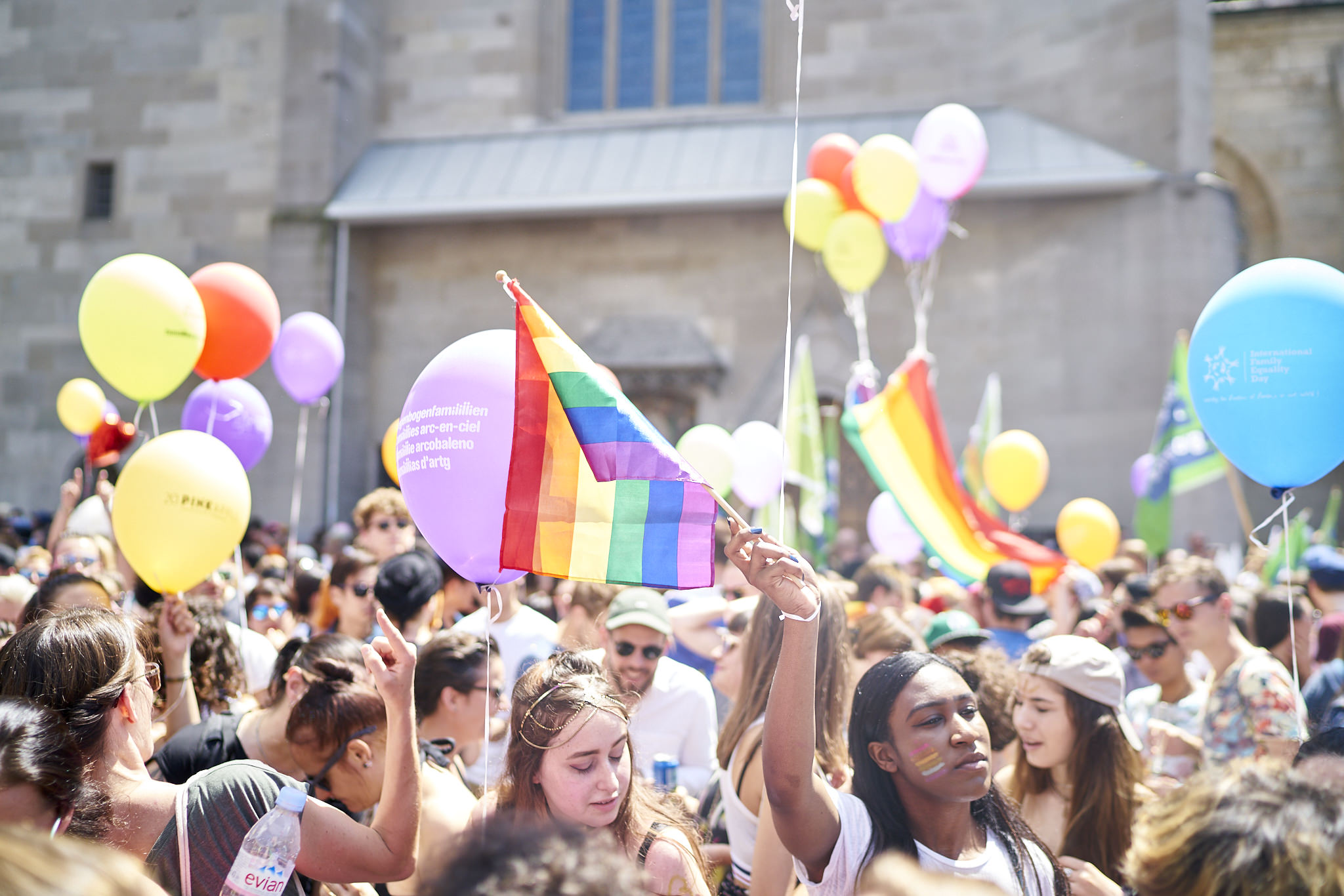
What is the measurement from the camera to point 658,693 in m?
4.16

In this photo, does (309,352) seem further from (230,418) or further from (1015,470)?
(1015,470)

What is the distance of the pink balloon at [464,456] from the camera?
303 cm

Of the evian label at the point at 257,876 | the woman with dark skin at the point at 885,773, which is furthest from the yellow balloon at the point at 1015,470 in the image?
the evian label at the point at 257,876

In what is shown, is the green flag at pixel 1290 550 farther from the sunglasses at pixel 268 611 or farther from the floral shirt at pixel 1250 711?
the sunglasses at pixel 268 611

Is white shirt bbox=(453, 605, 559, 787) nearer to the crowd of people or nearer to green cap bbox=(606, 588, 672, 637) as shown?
the crowd of people

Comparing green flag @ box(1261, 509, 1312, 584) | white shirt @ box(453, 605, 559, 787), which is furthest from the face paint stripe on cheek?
green flag @ box(1261, 509, 1312, 584)

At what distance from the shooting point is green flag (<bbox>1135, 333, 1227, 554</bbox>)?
9102 millimetres

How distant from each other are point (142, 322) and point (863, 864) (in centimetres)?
431

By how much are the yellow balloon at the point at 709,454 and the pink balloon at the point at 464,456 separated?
4482 mm

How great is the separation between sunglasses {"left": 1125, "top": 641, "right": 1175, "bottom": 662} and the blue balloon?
29.1 inches

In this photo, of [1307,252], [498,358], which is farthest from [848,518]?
[498,358]

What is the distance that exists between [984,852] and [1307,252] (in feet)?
50.9

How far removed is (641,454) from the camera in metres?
2.79

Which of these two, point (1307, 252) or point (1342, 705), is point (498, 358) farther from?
point (1307, 252)
